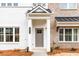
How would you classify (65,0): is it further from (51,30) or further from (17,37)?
(17,37)

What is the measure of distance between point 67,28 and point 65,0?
8.83 ft

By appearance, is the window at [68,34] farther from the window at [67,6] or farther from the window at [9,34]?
the window at [9,34]

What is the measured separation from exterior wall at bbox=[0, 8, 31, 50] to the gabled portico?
2.67 ft

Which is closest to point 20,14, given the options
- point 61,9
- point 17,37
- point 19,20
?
point 19,20

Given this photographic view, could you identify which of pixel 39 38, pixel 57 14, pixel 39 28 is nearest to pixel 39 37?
pixel 39 38

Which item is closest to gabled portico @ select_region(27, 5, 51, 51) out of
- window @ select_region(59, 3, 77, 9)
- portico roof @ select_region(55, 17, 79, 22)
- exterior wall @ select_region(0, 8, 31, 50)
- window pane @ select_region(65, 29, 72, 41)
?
exterior wall @ select_region(0, 8, 31, 50)

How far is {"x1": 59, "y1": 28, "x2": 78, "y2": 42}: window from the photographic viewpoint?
2478 cm

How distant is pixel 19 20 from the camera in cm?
2436

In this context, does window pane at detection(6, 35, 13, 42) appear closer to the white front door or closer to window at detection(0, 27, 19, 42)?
window at detection(0, 27, 19, 42)

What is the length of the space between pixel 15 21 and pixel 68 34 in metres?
5.23

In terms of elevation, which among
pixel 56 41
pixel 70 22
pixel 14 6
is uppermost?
pixel 14 6

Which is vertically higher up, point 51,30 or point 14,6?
point 14,6

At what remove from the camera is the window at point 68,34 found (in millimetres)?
24781

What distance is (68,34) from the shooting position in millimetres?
24859
